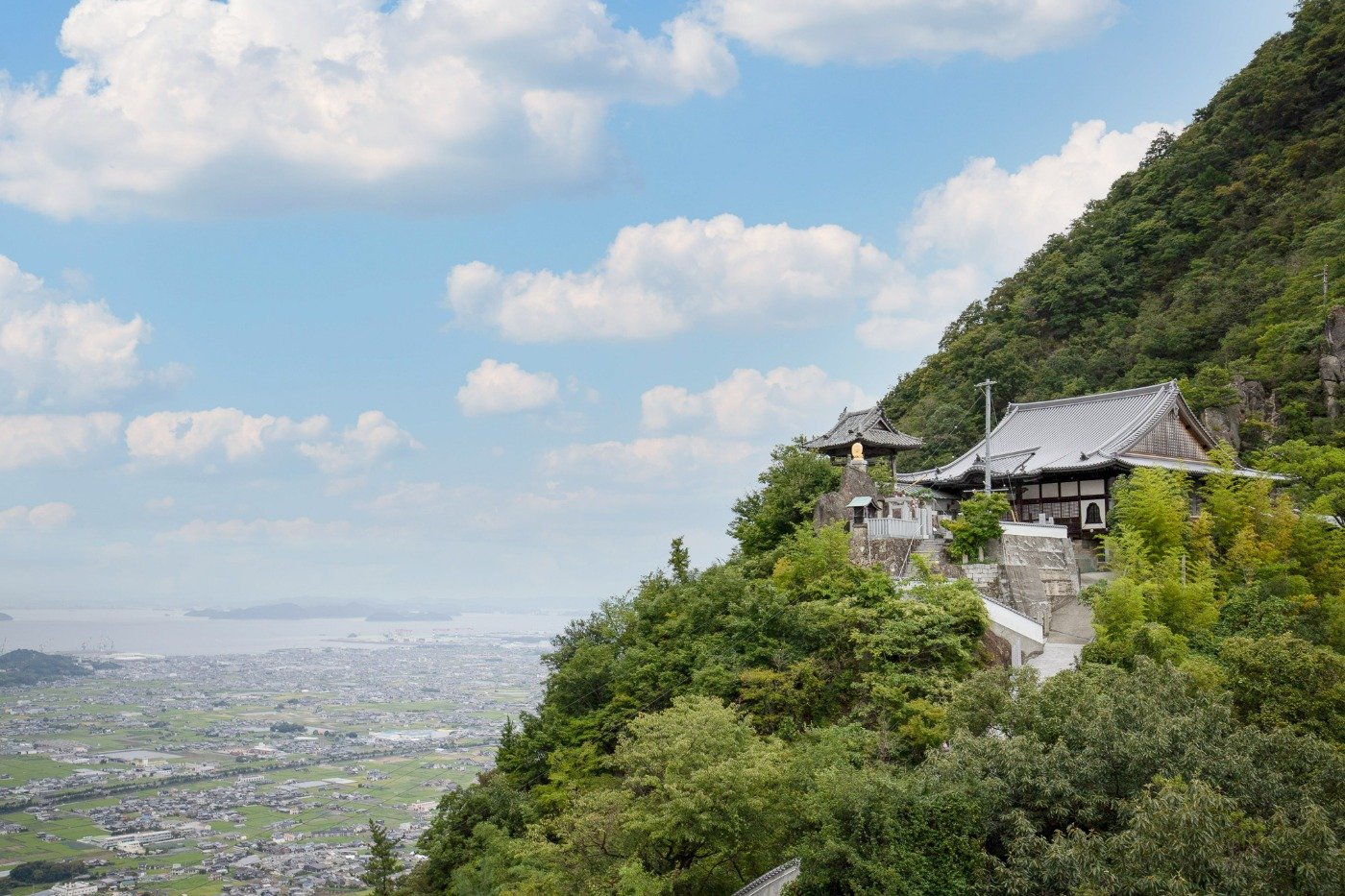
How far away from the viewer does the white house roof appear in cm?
2467

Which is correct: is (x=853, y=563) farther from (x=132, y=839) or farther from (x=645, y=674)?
(x=132, y=839)

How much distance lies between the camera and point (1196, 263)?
42.4 meters

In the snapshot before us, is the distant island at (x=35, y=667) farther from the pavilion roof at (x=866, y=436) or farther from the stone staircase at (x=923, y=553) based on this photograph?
the stone staircase at (x=923, y=553)

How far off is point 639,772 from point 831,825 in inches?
134

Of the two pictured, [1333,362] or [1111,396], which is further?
[1333,362]

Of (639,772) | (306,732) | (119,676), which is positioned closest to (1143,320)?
(639,772)

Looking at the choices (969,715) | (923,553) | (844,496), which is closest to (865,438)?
(844,496)

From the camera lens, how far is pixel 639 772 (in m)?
14.7

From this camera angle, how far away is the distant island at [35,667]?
230ft

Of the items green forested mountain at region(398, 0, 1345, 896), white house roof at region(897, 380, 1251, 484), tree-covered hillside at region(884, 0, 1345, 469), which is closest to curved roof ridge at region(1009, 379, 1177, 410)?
white house roof at region(897, 380, 1251, 484)

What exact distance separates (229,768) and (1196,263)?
164 feet

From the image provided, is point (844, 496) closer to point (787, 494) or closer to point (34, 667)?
point (787, 494)

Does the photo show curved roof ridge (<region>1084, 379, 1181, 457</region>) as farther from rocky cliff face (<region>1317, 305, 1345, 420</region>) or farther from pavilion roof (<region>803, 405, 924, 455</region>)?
rocky cliff face (<region>1317, 305, 1345, 420</region>)

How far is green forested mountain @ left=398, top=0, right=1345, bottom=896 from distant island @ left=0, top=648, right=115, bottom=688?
57937mm
